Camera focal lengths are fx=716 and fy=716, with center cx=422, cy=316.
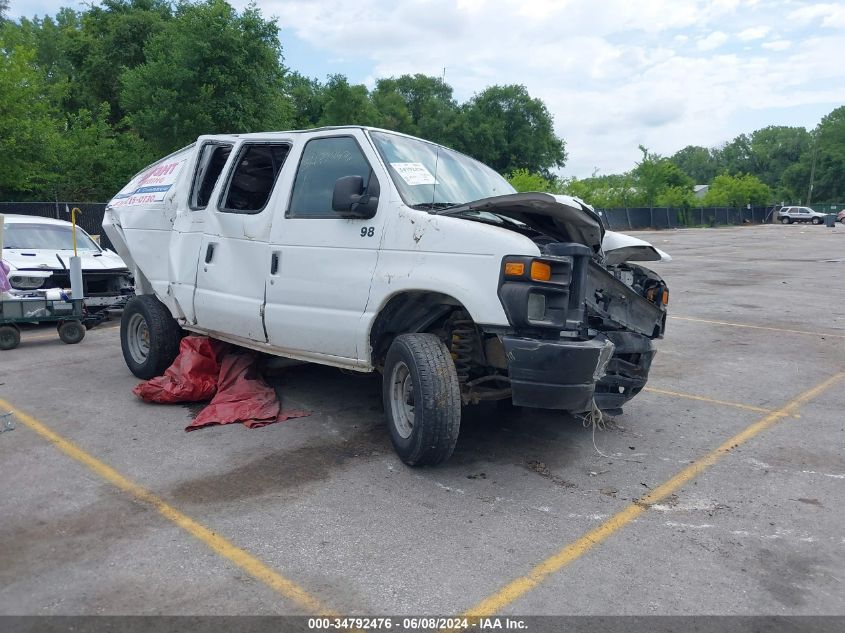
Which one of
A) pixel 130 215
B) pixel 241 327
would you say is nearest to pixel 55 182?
pixel 130 215

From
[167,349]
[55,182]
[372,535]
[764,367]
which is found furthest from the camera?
[55,182]

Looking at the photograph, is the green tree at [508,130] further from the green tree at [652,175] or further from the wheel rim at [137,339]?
the wheel rim at [137,339]

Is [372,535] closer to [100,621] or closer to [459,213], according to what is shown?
[100,621]

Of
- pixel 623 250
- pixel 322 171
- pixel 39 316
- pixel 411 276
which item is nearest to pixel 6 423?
pixel 322 171

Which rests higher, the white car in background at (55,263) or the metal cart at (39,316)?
the white car in background at (55,263)

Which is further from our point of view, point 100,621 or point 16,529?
point 16,529

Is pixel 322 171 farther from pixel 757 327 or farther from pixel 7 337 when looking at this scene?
pixel 757 327

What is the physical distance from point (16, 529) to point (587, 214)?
12.5 ft

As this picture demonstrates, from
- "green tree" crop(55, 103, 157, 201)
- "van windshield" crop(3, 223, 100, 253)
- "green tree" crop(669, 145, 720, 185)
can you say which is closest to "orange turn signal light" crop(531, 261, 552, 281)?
"van windshield" crop(3, 223, 100, 253)

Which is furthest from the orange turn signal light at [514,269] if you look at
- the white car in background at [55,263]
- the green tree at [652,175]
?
the green tree at [652,175]

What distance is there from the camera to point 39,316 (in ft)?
29.0

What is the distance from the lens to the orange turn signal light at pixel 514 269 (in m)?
4.16

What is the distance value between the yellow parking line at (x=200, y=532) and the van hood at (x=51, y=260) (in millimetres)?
4911

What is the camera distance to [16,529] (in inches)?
153
